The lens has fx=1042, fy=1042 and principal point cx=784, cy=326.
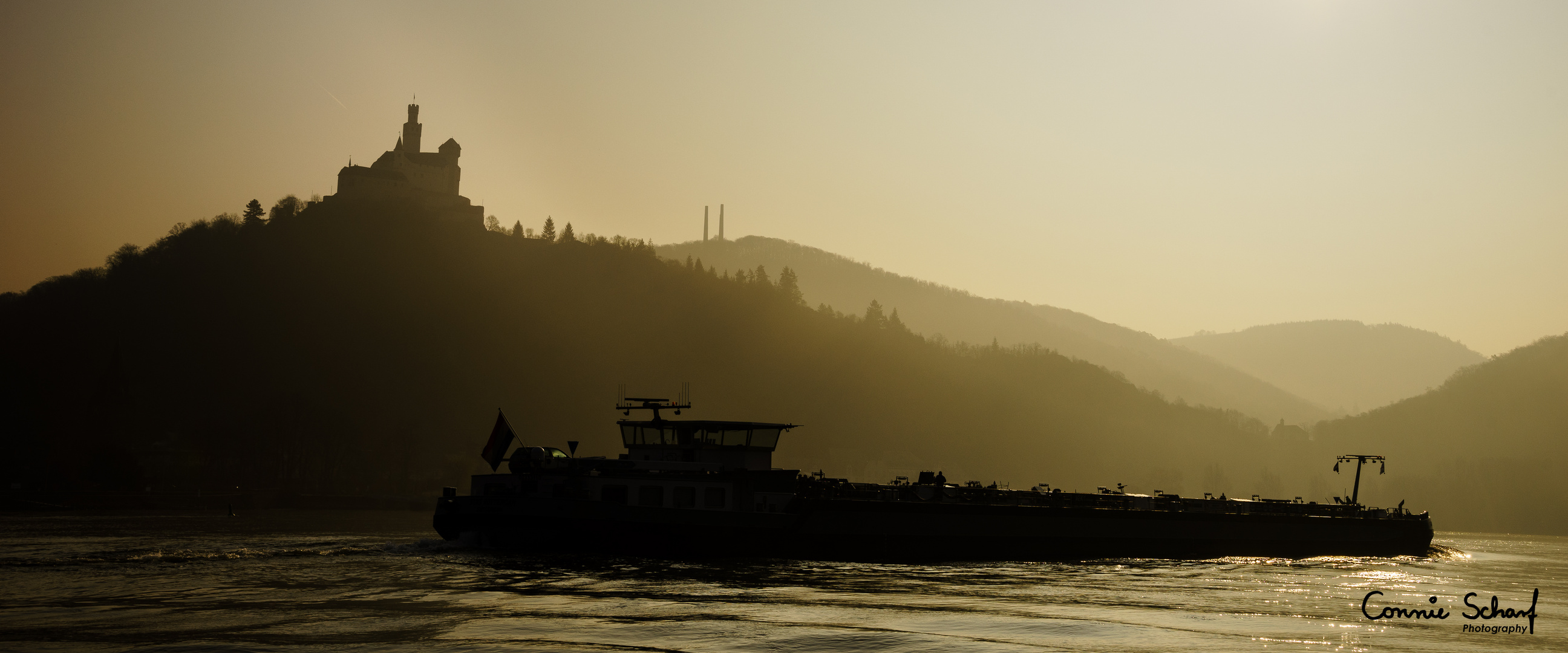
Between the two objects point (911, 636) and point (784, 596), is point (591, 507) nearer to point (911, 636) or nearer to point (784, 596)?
point (784, 596)

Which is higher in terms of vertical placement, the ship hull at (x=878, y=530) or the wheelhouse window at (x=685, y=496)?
the wheelhouse window at (x=685, y=496)

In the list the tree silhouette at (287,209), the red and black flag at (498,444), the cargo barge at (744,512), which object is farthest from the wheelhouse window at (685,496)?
the tree silhouette at (287,209)

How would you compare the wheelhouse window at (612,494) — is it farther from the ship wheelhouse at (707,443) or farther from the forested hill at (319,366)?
the forested hill at (319,366)

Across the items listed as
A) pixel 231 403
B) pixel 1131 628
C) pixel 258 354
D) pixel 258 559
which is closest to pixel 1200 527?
A: pixel 1131 628

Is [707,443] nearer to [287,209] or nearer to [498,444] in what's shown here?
[498,444]

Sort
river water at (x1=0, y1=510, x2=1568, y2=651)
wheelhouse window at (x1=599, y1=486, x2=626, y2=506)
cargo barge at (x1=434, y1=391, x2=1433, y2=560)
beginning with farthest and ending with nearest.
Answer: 1. wheelhouse window at (x1=599, y1=486, x2=626, y2=506)
2. cargo barge at (x1=434, y1=391, x2=1433, y2=560)
3. river water at (x1=0, y1=510, x2=1568, y2=651)
